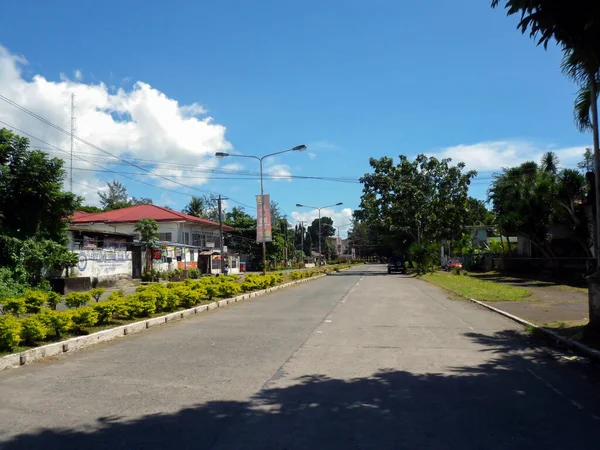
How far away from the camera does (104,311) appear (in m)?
11.0

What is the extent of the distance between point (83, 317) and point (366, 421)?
7203 millimetres

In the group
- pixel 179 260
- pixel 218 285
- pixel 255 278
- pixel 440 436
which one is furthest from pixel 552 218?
pixel 179 260

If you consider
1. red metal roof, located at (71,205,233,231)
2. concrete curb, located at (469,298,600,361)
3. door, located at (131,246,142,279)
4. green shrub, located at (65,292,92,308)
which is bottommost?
concrete curb, located at (469,298,600,361)

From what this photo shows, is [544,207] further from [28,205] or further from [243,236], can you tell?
[243,236]

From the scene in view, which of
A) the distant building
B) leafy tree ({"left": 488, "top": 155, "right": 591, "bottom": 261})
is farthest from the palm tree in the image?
the distant building

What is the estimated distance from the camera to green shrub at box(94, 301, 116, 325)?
35.9 ft

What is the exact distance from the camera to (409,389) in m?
6.21

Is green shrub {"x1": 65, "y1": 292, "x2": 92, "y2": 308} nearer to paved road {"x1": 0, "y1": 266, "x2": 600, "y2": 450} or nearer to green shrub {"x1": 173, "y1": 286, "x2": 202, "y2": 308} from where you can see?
paved road {"x1": 0, "y1": 266, "x2": 600, "y2": 450}

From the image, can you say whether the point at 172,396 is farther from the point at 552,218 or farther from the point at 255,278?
the point at 552,218

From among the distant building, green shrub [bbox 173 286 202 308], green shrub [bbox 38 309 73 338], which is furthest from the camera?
the distant building

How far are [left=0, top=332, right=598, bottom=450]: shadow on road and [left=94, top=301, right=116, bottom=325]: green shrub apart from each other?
5.85 meters

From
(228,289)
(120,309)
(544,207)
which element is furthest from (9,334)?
(544,207)

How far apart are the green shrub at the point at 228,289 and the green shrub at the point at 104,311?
27.6 ft

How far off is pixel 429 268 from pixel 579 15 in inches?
1602
